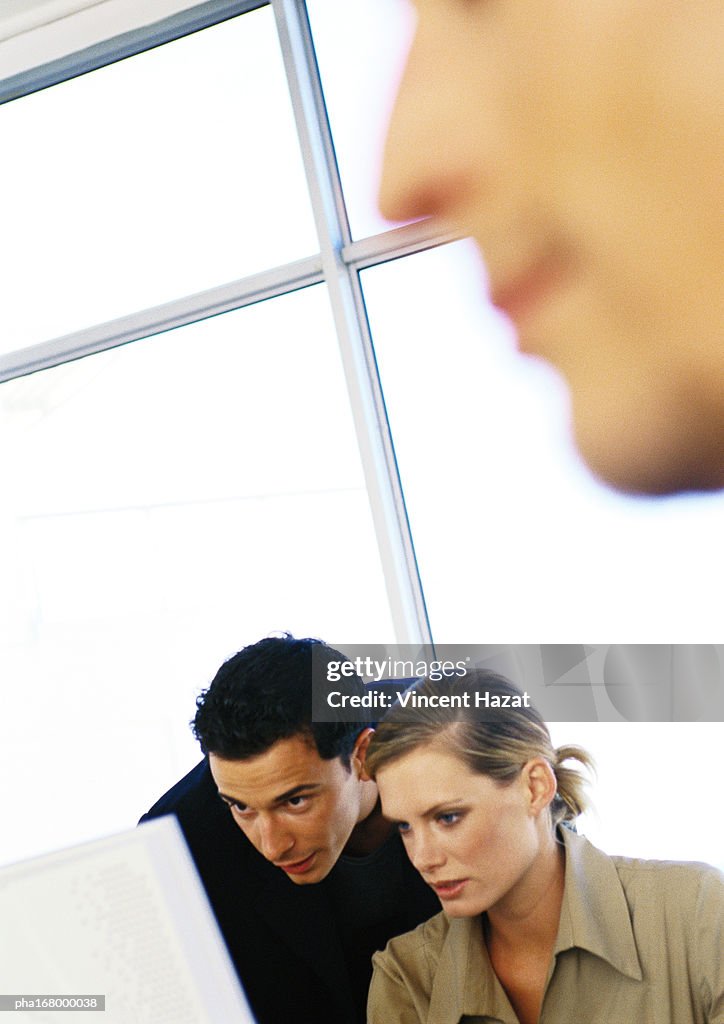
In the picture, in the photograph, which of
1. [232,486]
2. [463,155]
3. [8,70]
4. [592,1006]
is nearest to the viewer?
[592,1006]

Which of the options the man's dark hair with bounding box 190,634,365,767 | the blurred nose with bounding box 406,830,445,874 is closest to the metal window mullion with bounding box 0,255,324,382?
the man's dark hair with bounding box 190,634,365,767

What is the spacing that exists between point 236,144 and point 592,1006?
1818 millimetres

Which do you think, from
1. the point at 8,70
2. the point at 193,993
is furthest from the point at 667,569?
the point at 8,70

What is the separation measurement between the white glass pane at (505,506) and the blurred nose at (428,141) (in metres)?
0.10

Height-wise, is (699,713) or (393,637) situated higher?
(393,637)

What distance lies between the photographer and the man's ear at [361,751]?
5.81ft

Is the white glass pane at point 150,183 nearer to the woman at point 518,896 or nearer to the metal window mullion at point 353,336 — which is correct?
the metal window mullion at point 353,336

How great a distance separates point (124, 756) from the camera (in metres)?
2.26

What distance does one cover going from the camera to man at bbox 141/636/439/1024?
1757 millimetres

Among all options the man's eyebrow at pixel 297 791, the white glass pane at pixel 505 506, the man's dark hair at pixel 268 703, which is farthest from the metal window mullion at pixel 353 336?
the man's eyebrow at pixel 297 791

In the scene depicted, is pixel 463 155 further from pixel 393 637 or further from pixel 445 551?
pixel 393 637

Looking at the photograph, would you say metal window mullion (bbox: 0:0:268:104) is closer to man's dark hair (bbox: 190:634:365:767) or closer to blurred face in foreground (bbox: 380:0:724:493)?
blurred face in foreground (bbox: 380:0:724:493)

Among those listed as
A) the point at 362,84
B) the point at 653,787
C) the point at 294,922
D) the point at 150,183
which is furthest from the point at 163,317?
the point at 653,787

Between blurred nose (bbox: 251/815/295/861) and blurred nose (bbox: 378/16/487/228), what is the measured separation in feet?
3.88
